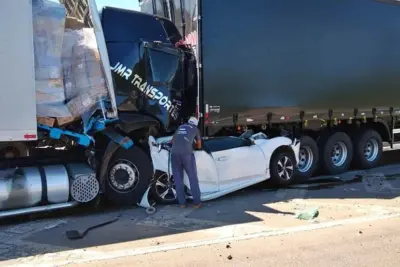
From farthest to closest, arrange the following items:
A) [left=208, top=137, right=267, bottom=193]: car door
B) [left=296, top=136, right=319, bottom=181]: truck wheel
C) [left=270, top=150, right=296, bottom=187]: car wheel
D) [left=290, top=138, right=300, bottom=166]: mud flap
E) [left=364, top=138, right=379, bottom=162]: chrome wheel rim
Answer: [left=364, top=138, right=379, bottom=162]: chrome wheel rim
[left=296, top=136, right=319, bottom=181]: truck wheel
[left=290, top=138, right=300, bottom=166]: mud flap
[left=270, top=150, right=296, bottom=187]: car wheel
[left=208, top=137, right=267, bottom=193]: car door

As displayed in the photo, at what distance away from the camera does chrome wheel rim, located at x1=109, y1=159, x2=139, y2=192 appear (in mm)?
7363

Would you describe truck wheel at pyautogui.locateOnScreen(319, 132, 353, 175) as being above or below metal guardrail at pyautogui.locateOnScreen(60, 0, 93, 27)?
below

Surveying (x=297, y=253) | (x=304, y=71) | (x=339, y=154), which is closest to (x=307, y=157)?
(x=339, y=154)

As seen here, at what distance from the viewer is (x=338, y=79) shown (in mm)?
10266

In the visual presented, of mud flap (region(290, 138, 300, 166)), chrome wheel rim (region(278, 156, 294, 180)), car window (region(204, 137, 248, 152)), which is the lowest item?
chrome wheel rim (region(278, 156, 294, 180))

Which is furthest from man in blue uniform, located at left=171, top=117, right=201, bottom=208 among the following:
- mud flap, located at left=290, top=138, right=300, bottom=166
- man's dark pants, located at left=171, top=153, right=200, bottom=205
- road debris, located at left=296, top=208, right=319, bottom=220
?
mud flap, located at left=290, top=138, right=300, bottom=166

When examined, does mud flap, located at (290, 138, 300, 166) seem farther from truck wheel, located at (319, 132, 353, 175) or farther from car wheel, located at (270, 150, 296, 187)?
truck wheel, located at (319, 132, 353, 175)

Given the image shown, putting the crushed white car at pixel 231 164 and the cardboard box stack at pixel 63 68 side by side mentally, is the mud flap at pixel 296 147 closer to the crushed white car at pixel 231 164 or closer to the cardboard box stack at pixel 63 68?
the crushed white car at pixel 231 164

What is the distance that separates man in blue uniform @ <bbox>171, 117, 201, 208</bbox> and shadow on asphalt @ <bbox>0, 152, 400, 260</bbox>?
0.93ft

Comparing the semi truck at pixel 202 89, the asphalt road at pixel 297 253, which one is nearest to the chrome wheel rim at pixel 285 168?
the semi truck at pixel 202 89

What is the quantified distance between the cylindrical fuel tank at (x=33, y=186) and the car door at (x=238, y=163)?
2639 mm

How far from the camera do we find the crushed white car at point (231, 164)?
301 inches

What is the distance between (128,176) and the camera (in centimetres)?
747

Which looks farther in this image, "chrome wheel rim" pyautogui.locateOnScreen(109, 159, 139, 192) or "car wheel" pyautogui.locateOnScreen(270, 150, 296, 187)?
"car wheel" pyautogui.locateOnScreen(270, 150, 296, 187)
